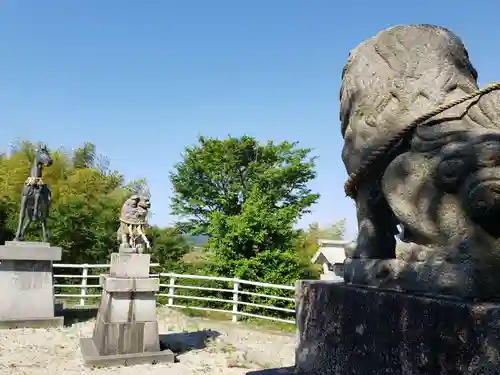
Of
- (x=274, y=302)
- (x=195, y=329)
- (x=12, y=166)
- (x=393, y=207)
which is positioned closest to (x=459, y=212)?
(x=393, y=207)

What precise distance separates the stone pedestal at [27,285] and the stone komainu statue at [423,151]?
8.83 metres

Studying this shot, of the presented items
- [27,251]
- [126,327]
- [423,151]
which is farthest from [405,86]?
[27,251]

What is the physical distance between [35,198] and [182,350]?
16.8 feet

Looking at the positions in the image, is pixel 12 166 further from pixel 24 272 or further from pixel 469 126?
pixel 469 126

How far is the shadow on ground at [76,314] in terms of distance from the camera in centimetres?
1002

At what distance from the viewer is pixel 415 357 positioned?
1694mm

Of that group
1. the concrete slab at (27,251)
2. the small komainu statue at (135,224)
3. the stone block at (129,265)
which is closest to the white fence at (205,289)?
the small komainu statue at (135,224)

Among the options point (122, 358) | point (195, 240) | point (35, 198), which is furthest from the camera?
point (195, 240)

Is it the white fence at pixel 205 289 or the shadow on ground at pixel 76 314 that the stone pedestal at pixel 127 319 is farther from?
the shadow on ground at pixel 76 314

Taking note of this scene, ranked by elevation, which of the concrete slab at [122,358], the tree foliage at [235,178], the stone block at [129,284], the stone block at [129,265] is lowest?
the concrete slab at [122,358]

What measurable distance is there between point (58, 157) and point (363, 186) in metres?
20.3

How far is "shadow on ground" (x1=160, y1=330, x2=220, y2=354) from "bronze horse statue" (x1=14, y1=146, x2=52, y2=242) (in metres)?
4.09

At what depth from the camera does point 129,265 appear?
279 inches

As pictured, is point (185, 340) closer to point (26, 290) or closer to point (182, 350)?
point (182, 350)
